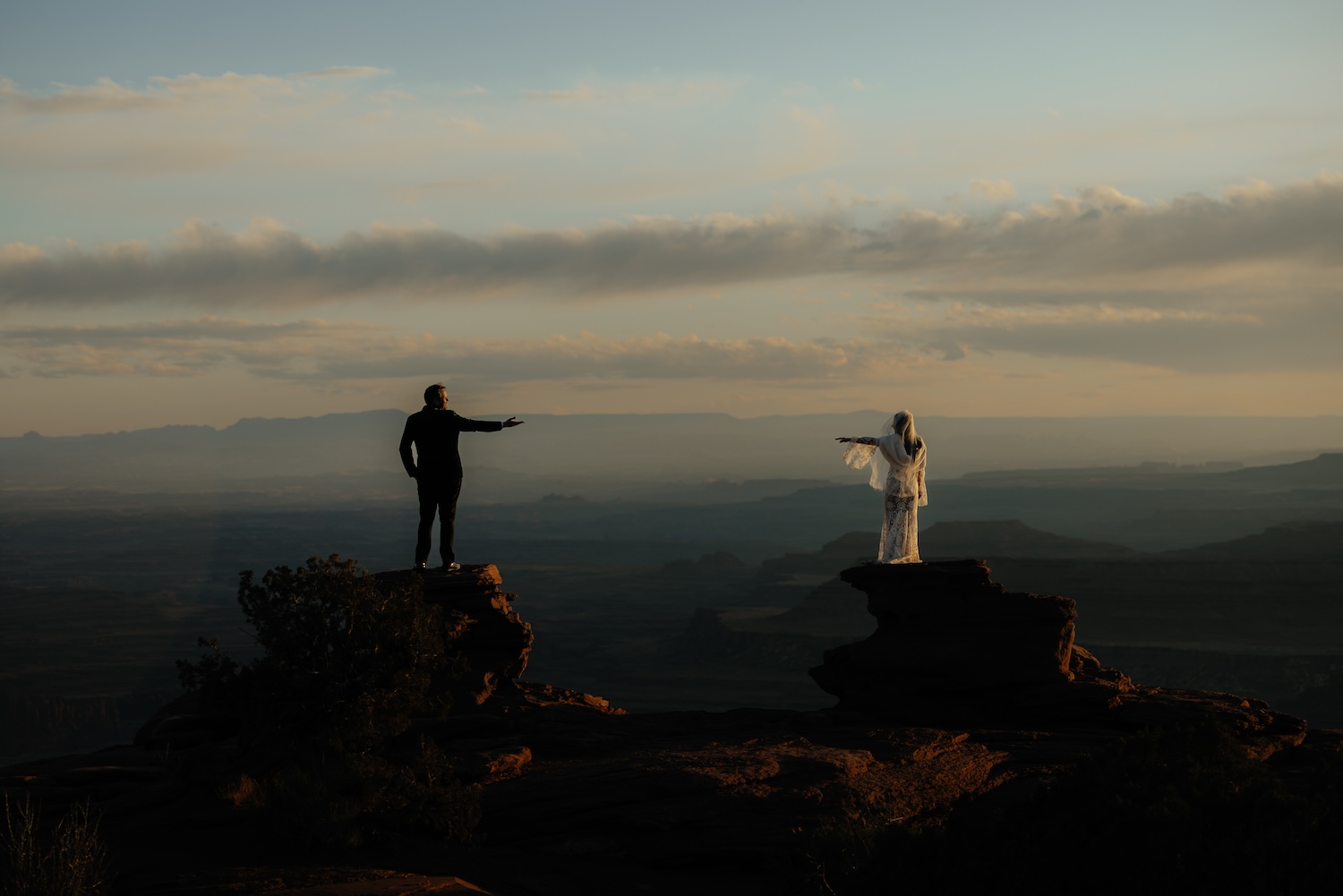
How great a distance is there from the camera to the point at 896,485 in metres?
24.4

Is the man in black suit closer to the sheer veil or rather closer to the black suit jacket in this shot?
the black suit jacket

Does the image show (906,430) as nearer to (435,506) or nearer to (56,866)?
(435,506)

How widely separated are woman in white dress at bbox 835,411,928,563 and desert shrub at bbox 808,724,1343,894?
9.78 metres

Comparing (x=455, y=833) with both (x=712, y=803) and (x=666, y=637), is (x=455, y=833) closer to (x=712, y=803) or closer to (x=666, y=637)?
(x=712, y=803)

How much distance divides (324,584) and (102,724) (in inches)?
4242

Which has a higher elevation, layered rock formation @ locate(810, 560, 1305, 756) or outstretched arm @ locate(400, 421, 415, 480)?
outstretched arm @ locate(400, 421, 415, 480)

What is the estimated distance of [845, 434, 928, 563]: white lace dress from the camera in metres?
24.2

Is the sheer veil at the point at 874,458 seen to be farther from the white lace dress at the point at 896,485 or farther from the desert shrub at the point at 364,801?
the desert shrub at the point at 364,801

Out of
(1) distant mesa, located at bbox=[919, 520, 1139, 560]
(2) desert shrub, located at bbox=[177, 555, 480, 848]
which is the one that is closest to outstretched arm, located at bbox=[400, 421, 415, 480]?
(2) desert shrub, located at bbox=[177, 555, 480, 848]

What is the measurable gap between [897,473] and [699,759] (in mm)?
8213

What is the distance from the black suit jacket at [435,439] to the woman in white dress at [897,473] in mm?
7382

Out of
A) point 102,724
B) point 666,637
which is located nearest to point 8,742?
point 102,724

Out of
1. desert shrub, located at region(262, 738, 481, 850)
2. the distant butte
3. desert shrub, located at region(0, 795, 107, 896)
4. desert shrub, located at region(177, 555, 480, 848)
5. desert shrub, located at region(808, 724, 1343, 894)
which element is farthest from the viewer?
desert shrub, located at region(177, 555, 480, 848)

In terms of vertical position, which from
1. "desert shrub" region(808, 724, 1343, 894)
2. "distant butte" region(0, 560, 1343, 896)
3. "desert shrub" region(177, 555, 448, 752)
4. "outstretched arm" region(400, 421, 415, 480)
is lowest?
"distant butte" region(0, 560, 1343, 896)
